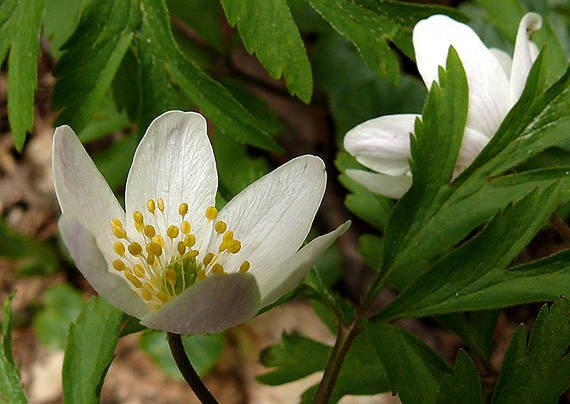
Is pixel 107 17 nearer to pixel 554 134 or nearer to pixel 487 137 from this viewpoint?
pixel 487 137

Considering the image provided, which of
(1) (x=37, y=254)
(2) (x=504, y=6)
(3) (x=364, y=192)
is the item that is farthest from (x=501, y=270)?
(1) (x=37, y=254)

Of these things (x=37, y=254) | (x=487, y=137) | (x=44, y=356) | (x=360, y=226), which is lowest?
(x=44, y=356)

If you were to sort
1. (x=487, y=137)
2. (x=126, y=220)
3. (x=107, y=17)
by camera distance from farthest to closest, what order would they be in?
(x=107, y=17) < (x=487, y=137) < (x=126, y=220)

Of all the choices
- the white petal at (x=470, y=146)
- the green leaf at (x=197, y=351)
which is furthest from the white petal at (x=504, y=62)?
the green leaf at (x=197, y=351)

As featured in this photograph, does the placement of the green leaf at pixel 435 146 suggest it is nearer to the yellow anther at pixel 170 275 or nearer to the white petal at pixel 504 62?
the white petal at pixel 504 62

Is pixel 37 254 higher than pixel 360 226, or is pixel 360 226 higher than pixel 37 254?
pixel 360 226

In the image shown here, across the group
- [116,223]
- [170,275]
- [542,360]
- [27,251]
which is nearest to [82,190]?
[116,223]

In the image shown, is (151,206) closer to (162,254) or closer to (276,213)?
(162,254)
